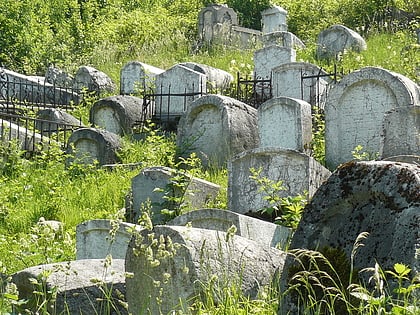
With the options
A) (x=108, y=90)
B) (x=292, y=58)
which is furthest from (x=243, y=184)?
(x=108, y=90)

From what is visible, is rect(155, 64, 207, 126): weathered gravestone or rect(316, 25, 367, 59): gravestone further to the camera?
rect(316, 25, 367, 59): gravestone

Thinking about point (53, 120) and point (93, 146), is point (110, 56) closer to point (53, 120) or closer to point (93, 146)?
point (53, 120)

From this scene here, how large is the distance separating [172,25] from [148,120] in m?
11.8

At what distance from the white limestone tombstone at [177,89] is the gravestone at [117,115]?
400 millimetres

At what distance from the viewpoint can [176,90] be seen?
14703 millimetres

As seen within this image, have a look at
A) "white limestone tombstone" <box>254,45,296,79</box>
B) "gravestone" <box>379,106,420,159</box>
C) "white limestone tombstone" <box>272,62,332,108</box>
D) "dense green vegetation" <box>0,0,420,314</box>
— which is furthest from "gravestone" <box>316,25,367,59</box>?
"gravestone" <box>379,106,420,159</box>

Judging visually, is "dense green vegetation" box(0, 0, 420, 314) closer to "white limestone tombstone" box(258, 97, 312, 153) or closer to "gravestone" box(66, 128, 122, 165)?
"gravestone" box(66, 128, 122, 165)

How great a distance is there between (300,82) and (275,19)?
423 inches

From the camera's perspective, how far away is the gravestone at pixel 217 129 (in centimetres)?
1112

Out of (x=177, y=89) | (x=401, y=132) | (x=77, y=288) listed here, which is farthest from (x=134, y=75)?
(x=77, y=288)

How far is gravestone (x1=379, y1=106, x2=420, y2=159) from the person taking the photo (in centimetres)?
822

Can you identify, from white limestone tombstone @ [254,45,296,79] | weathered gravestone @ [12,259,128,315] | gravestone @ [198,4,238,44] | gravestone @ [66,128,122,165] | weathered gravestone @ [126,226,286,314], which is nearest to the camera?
weathered gravestone @ [126,226,286,314]

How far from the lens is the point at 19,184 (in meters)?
10.8

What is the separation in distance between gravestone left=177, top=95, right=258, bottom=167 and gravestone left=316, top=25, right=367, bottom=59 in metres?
7.34
